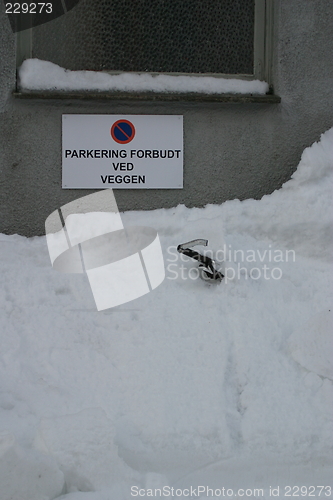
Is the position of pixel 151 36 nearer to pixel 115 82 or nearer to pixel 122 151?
pixel 115 82

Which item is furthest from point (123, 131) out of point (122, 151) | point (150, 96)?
point (150, 96)

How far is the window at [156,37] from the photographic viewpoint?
4109 mm

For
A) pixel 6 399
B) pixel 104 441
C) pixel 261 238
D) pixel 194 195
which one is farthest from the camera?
pixel 194 195

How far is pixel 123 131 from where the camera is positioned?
13.4 feet

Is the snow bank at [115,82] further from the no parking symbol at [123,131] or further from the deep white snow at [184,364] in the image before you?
the deep white snow at [184,364]

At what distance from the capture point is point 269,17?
421 centimetres

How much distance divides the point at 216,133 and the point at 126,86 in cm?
72

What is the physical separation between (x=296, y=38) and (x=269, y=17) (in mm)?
267

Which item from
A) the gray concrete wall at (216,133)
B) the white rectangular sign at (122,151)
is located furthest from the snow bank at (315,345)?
the white rectangular sign at (122,151)

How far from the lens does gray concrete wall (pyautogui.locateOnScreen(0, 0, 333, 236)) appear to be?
13.2 ft

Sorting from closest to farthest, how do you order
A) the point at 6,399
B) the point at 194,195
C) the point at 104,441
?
the point at 104,441 → the point at 6,399 → the point at 194,195

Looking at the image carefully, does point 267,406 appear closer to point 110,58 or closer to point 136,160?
point 136,160

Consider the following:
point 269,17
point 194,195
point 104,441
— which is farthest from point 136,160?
point 104,441

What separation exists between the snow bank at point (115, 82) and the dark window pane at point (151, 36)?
3.1 inches
